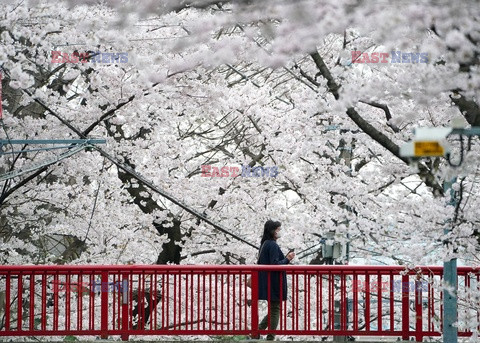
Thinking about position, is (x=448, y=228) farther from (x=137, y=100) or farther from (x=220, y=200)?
(x=220, y=200)

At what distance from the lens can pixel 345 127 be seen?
14727mm

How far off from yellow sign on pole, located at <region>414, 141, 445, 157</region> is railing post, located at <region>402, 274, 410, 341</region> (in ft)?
15.4

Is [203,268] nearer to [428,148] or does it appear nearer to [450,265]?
[450,265]

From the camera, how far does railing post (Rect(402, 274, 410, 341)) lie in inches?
428

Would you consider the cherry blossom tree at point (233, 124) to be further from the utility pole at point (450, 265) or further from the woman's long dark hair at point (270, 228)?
the woman's long dark hair at point (270, 228)

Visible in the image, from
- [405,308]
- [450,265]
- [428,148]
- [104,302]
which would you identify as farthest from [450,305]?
[104,302]

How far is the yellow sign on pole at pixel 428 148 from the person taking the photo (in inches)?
258

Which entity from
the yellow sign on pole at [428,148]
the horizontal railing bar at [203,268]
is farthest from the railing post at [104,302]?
the yellow sign on pole at [428,148]

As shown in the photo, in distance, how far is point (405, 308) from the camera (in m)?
10.9

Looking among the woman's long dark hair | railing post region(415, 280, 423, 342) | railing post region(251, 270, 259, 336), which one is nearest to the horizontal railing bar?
railing post region(251, 270, 259, 336)

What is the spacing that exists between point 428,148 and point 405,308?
4.86 meters

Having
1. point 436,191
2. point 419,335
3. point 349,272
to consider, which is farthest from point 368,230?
point 436,191

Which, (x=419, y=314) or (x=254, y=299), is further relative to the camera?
(x=254, y=299)


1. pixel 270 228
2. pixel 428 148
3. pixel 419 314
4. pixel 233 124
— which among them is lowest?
pixel 419 314
